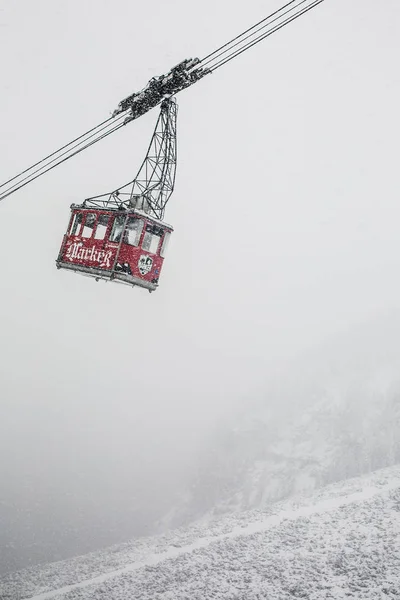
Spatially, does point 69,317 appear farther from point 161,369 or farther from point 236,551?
point 236,551

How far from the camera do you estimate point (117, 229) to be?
12023mm

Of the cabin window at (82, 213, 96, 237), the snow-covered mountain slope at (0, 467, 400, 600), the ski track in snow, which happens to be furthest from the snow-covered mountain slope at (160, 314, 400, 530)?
the cabin window at (82, 213, 96, 237)

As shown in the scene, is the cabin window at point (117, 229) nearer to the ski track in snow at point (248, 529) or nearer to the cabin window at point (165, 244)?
the cabin window at point (165, 244)

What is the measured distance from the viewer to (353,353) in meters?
42.3

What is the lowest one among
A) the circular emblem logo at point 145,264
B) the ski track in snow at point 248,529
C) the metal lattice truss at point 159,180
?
the ski track in snow at point 248,529

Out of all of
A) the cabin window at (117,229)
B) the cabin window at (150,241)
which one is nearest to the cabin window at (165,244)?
the cabin window at (150,241)

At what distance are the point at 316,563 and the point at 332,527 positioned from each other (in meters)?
3.19

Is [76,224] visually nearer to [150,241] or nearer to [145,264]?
[150,241]

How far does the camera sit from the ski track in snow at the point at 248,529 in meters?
17.7

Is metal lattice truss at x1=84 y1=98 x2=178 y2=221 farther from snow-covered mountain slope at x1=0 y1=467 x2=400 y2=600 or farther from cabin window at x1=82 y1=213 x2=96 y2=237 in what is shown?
snow-covered mountain slope at x1=0 y1=467 x2=400 y2=600

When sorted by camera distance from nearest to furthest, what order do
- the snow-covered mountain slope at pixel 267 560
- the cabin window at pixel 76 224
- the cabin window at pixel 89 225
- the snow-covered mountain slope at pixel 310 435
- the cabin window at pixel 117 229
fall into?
1. the cabin window at pixel 117 229
2. the cabin window at pixel 89 225
3. the cabin window at pixel 76 224
4. the snow-covered mountain slope at pixel 267 560
5. the snow-covered mountain slope at pixel 310 435

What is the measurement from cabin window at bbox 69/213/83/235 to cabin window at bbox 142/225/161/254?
8.76ft

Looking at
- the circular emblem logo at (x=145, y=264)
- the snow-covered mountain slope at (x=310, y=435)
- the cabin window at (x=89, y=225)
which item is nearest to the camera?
the circular emblem logo at (x=145, y=264)

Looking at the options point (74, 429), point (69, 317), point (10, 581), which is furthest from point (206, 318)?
point (10, 581)
